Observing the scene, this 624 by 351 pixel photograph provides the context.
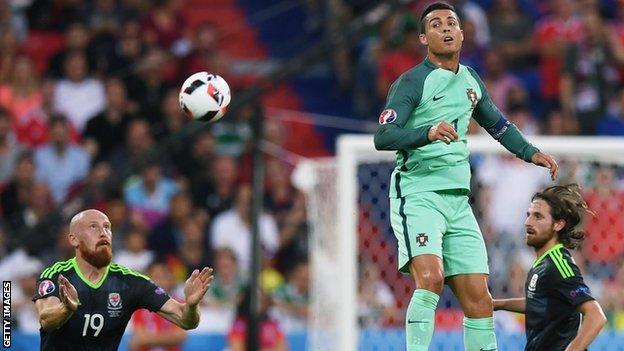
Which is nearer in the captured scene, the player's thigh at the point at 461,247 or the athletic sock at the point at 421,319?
the athletic sock at the point at 421,319

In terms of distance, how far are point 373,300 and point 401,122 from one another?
174 inches

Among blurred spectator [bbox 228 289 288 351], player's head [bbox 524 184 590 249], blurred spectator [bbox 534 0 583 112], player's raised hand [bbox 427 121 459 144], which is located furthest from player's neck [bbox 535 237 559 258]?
blurred spectator [bbox 534 0 583 112]

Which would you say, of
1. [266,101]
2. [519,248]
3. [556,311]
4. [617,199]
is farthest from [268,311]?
[556,311]

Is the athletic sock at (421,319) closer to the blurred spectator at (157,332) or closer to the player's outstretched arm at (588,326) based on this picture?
the player's outstretched arm at (588,326)

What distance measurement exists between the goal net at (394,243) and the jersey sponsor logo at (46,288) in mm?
3645

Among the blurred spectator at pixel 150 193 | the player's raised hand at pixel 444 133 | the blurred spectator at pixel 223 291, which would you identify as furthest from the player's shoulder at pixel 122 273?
the blurred spectator at pixel 150 193

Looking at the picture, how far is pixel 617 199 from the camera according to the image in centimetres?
1143

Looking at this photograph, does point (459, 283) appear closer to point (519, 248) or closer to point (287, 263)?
point (519, 248)

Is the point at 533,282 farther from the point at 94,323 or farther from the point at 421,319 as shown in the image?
the point at 94,323

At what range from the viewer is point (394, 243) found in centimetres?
1162

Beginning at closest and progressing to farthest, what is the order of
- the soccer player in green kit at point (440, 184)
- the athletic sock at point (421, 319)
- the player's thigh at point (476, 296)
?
the athletic sock at point (421, 319), the soccer player in green kit at point (440, 184), the player's thigh at point (476, 296)

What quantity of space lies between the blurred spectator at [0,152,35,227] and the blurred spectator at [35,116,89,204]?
196mm

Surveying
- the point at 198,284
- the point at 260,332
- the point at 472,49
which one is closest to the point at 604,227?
the point at 260,332

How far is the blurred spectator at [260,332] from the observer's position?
459 inches
